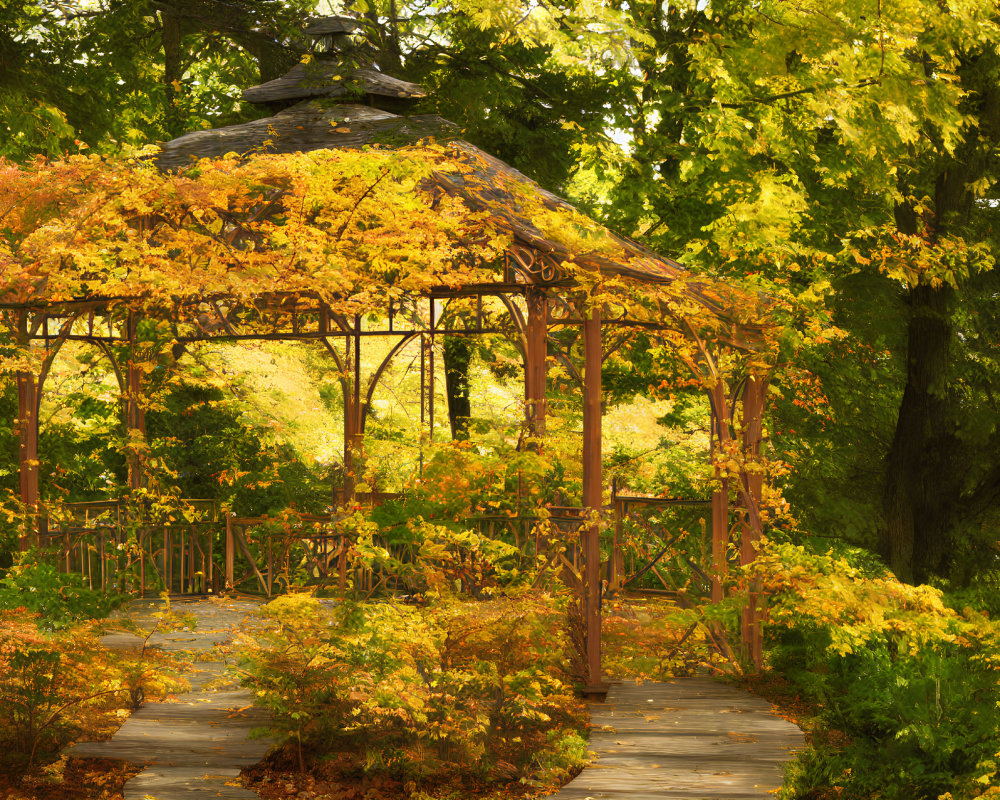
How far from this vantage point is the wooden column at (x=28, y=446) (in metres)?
11.0

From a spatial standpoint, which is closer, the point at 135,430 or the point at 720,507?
the point at 720,507

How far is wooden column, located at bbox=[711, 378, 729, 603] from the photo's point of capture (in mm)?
9742

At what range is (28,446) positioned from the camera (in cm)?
1110

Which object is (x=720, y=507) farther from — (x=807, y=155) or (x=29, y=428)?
(x=29, y=428)

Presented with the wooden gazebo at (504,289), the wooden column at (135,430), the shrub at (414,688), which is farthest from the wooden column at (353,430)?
the shrub at (414,688)

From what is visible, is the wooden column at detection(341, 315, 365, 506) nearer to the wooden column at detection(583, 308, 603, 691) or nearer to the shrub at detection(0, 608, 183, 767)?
the wooden column at detection(583, 308, 603, 691)

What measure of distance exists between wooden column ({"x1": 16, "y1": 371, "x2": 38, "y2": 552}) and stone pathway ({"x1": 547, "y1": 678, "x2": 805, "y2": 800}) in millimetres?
6258

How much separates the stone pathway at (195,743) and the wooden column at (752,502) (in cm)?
447

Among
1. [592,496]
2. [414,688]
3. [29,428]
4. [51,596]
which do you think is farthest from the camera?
[29,428]

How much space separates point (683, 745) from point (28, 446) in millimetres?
7405

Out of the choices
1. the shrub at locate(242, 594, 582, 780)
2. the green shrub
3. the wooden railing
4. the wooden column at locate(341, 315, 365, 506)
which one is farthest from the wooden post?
the shrub at locate(242, 594, 582, 780)

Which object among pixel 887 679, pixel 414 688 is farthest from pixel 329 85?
pixel 887 679

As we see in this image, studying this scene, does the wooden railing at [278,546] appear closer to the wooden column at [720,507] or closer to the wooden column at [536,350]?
the wooden column at [720,507]

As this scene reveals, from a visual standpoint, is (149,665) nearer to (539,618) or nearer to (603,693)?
(539,618)
